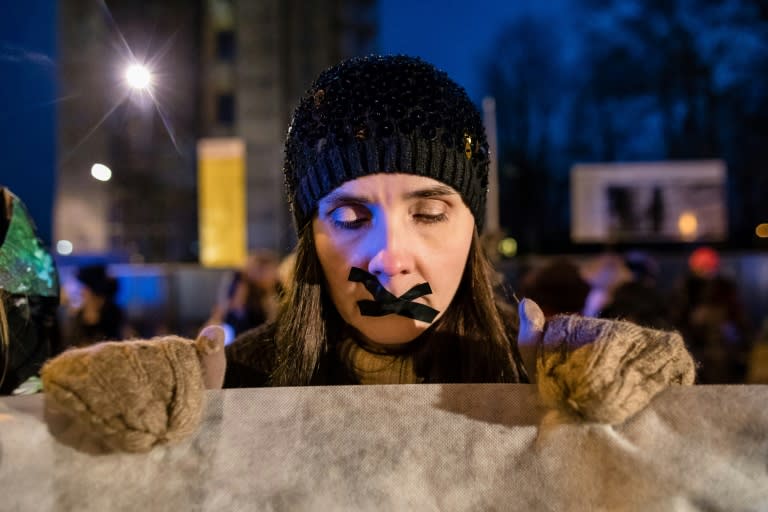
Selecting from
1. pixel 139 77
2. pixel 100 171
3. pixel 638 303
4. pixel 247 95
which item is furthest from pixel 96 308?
pixel 247 95

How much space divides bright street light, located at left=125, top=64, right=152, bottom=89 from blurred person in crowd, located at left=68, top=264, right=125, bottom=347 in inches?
122

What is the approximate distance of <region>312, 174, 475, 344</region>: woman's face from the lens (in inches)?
56.5

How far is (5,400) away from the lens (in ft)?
3.43

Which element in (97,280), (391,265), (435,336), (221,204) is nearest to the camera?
(391,265)

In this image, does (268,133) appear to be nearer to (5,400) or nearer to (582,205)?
(582,205)

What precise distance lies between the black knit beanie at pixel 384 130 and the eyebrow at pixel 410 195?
0.07ft

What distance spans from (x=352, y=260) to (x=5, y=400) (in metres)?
0.71

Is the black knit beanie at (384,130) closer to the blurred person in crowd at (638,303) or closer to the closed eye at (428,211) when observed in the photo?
the closed eye at (428,211)

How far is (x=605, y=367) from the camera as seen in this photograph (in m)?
0.97

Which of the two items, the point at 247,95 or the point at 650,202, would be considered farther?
the point at 247,95

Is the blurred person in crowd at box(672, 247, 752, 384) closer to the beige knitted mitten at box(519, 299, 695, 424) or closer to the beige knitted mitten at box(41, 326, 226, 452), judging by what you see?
the beige knitted mitten at box(519, 299, 695, 424)

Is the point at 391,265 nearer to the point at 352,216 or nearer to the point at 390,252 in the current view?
the point at 390,252

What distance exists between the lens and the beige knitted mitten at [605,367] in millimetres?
984

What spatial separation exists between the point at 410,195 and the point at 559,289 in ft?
9.04
